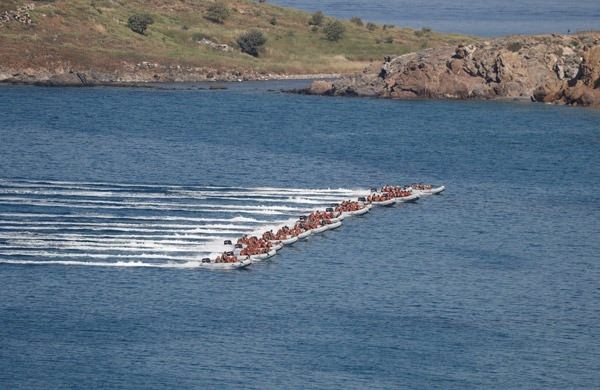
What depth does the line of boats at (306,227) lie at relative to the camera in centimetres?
9350

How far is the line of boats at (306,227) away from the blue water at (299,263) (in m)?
1.02

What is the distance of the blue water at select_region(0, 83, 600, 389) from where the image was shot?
246 ft

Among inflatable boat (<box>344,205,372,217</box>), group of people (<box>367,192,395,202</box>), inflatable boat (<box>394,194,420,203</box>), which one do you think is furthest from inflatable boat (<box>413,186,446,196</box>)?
inflatable boat (<box>344,205,372,217</box>)

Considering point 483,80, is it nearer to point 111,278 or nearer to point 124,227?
point 124,227

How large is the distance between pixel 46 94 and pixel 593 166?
7679cm

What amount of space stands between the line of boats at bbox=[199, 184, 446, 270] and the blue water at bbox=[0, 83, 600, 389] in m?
1.02

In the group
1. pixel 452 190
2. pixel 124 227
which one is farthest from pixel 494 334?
pixel 452 190

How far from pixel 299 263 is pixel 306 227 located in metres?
8.29

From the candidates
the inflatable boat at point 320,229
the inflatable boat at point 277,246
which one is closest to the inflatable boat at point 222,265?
the inflatable boat at point 277,246

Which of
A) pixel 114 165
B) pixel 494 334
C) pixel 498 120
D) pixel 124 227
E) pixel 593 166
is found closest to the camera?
pixel 494 334

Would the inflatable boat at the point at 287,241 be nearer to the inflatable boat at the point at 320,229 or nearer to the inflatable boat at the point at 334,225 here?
the inflatable boat at the point at 320,229

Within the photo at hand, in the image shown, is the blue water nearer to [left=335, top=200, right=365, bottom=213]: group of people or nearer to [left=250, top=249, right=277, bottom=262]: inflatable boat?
[left=250, top=249, right=277, bottom=262]: inflatable boat

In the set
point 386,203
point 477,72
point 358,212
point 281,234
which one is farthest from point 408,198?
point 477,72

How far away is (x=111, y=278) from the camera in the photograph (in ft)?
294
